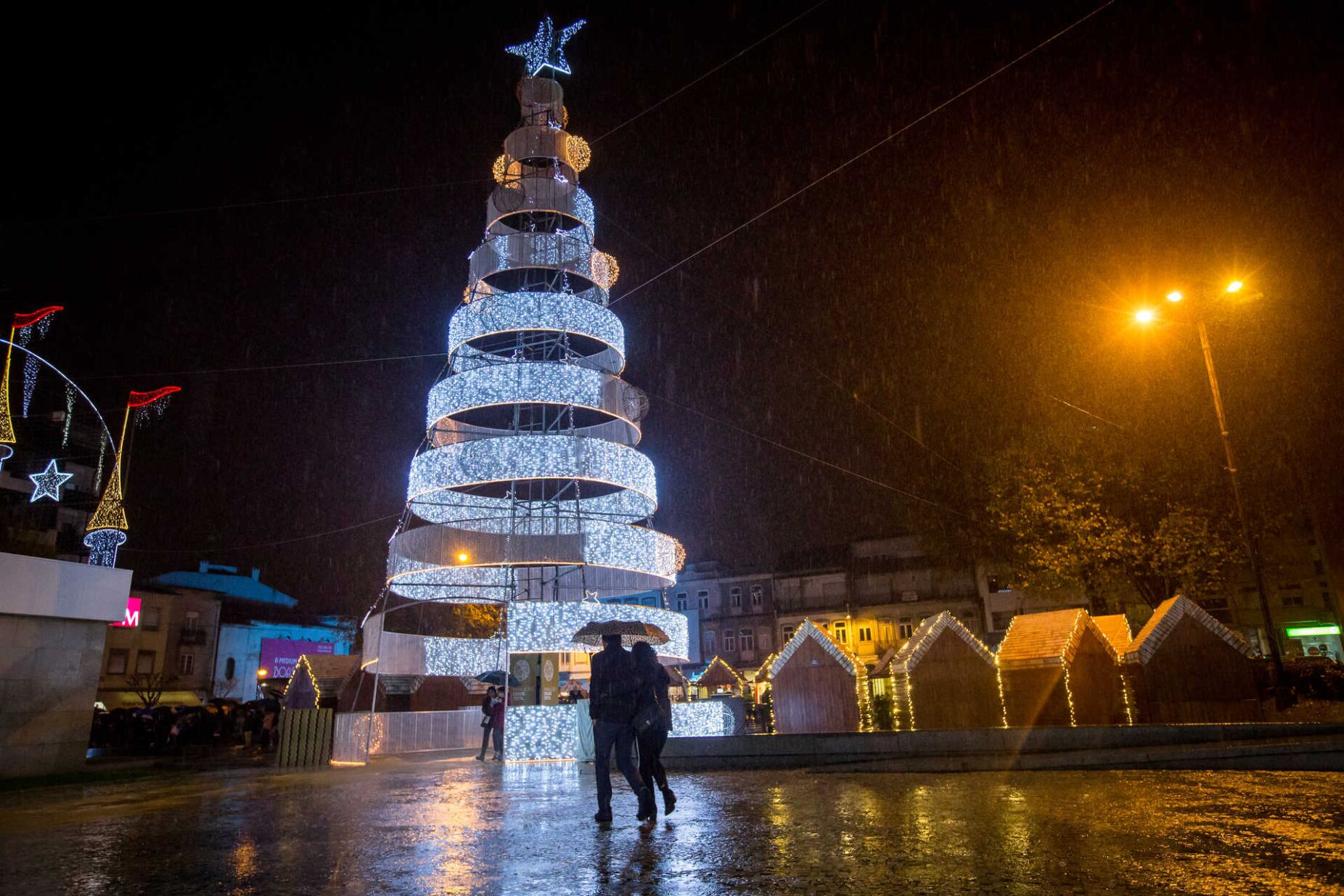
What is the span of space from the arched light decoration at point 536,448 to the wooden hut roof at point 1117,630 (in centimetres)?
856

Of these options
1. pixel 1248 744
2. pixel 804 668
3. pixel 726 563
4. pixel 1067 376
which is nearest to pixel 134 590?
pixel 726 563

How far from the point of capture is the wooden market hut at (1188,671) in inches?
632

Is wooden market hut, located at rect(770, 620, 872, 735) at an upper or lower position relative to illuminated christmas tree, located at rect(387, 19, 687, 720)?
lower

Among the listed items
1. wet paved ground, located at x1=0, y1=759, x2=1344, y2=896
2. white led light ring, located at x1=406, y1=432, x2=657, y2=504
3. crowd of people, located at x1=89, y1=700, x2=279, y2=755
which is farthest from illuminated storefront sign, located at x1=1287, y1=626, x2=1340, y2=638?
crowd of people, located at x1=89, y1=700, x2=279, y2=755

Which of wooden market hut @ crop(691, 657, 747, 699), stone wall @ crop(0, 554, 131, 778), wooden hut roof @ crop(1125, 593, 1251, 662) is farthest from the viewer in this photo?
wooden market hut @ crop(691, 657, 747, 699)

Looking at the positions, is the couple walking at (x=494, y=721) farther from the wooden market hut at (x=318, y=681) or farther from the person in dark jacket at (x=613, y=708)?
the wooden market hut at (x=318, y=681)

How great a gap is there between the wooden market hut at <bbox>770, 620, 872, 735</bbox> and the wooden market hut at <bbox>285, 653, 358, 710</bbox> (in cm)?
1657

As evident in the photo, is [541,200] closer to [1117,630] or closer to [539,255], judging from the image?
[539,255]

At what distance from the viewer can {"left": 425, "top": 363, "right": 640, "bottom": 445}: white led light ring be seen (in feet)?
60.5

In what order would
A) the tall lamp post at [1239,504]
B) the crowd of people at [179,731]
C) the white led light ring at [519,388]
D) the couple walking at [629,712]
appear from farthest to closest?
the crowd of people at [179,731]
the white led light ring at [519,388]
the tall lamp post at [1239,504]
the couple walking at [629,712]

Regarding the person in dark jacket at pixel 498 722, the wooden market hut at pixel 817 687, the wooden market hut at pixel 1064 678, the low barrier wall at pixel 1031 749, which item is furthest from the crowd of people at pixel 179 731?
the wooden market hut at pixel 1064 678

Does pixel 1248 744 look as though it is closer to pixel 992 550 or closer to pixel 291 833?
pixel 291 833

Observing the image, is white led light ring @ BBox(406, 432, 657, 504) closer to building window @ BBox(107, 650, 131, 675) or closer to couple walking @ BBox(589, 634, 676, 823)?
couple walking @ BBox(589, 634, 676, 823)

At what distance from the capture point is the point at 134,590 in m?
50.1
